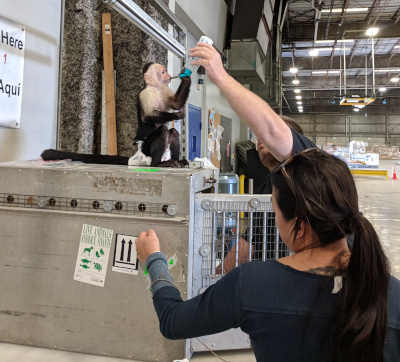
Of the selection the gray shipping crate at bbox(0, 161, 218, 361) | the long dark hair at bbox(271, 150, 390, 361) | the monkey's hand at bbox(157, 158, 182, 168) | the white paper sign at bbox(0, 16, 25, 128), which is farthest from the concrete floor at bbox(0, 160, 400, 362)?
the white paper sign at bbox(0, 16, 25, 128)

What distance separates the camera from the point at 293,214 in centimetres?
87

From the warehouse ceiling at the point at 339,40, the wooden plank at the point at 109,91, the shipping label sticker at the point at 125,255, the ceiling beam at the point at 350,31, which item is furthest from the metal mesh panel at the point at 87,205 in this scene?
the ceiling beam at the point at 350,31

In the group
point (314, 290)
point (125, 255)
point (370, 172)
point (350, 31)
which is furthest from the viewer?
point (370, 172)

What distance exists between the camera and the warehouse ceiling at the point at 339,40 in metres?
11.3

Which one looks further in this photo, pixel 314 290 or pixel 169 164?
pixel 169 164

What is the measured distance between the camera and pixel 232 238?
6.71ft

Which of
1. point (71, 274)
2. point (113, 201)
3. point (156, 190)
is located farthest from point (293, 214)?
point (71, 274)

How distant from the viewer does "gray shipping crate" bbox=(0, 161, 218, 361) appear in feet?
6.21

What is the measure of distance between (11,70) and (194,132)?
10.1ft

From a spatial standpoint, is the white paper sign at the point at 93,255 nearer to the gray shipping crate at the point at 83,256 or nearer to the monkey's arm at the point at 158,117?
the gray shipping crate at the point at 83,256

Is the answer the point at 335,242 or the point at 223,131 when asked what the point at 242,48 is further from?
the point at 335,242

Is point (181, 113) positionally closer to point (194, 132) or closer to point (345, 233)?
point (345, 233)

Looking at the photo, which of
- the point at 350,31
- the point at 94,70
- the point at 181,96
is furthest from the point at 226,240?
the point at 350,31

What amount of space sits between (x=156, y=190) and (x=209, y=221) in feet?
1.05
